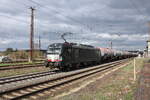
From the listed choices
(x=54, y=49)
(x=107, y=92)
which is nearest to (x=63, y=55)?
(x=54, y=49)

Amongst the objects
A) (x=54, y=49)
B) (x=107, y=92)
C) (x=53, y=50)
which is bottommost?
(x=107, y=92)

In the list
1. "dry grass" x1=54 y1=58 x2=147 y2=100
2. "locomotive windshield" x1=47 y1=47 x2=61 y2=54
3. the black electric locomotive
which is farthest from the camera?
"locomotive windshield" x1=47 y1=47 x2=61 y2=54

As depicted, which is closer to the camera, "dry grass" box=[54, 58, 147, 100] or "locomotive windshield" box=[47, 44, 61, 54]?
"dry grass" box=[54, 58, 147, 100]

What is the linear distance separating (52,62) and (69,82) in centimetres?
582

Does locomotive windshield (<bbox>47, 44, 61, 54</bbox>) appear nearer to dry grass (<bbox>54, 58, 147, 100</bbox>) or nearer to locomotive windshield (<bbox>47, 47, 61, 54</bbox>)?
locomotive windshield (<bbox>47, 47, 61, 54</bbox>)

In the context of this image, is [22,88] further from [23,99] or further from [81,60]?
[81,60]

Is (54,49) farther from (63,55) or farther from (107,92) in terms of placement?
(107,92)

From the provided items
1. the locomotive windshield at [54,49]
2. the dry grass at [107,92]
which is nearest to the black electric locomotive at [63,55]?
the locomotive windshield at [54,49]

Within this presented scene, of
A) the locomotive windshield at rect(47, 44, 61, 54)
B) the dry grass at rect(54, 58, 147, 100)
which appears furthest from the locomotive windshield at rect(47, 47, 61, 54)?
the dry grass at rect(54, 58, 147, 100)

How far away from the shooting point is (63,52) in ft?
63.5

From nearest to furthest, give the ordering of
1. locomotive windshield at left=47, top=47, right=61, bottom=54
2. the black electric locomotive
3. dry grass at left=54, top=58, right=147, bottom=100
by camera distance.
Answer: dry grass at left=54, top=58, right=147, bottom=100
the black electric locomotive
locomotive windshield at left=47, top=47, right=61, bottom=54

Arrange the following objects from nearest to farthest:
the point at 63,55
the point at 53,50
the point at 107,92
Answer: the point at 107,92 → the point at 63,55 → the point at 53,50

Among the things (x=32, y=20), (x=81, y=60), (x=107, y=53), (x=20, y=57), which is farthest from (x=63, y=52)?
(x=20, y=57)

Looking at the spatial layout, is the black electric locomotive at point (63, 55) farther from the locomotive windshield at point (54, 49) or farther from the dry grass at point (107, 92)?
the dry grass at point (107, 92)
